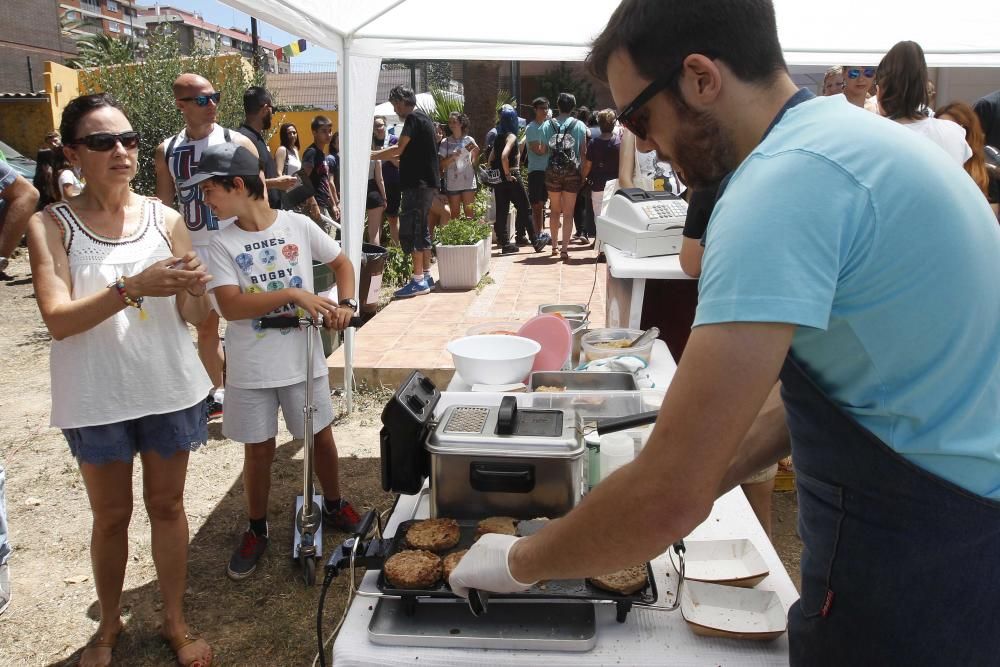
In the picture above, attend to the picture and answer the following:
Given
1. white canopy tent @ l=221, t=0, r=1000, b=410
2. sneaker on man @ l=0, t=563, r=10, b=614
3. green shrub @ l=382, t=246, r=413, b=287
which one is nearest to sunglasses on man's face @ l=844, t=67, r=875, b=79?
white canopy tent @ l=221, t=0, r=1000, b=410

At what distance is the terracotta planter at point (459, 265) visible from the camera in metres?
7.42

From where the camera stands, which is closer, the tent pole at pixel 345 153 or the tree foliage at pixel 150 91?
the tent pole at pixel 345 153

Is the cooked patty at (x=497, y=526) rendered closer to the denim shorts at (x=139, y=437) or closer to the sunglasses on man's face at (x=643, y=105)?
the sunglasses on man's face at (x=643, y=105)

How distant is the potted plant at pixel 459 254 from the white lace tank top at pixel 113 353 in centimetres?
507

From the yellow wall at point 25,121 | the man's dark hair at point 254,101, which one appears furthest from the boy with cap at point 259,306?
the yellow wall at point 25,121

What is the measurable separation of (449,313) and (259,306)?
3.81 m

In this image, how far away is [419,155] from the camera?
7395 millimetres

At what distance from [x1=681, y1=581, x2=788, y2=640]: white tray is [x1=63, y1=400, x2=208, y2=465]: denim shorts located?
170cm

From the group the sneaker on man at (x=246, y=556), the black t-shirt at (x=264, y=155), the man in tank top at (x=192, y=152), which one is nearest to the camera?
the sneaker on man at (x=246, y=556)

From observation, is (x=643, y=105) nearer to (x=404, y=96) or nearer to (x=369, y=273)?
(x=369, y=273)

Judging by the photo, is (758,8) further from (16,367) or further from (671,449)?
(16,367)

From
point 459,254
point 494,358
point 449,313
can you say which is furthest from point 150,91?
point 494,358

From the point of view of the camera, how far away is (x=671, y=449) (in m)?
0.85

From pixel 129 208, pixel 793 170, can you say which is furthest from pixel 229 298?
pixel 793 170
